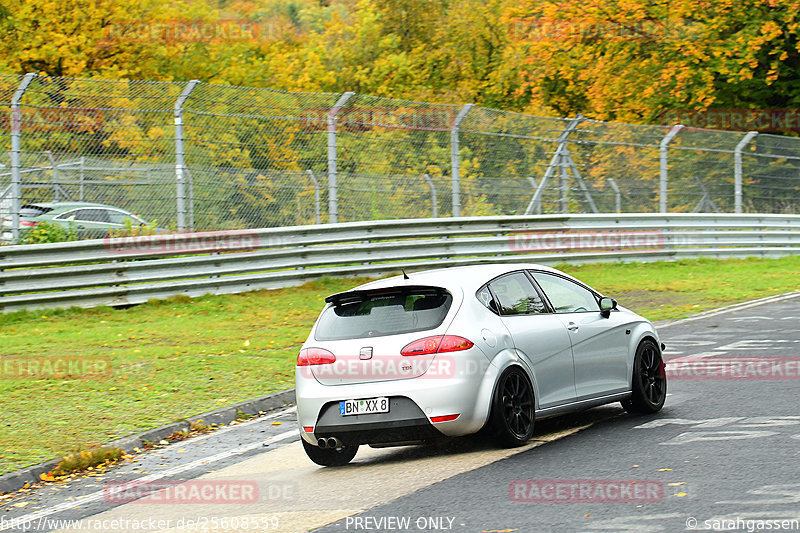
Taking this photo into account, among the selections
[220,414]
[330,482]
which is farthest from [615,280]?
[330,482]

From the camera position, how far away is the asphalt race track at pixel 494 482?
586 centimetres

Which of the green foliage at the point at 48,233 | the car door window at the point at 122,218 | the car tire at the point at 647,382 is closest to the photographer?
the car tire at the point at 647,382

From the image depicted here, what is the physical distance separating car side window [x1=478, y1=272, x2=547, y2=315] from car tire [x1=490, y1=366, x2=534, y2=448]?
576mm

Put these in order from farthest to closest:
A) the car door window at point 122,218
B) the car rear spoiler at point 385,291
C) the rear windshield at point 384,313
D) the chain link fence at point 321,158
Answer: the car door window at point 122,218, the chain link fence at point 321,158, the car rear spoiler at point 385,291, the rear windshield at point 384,313

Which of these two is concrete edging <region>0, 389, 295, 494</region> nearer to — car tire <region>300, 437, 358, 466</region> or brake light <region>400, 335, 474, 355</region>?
car tire <region>300, 437, 358, 466</region>

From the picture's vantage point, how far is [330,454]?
7938 millimetres

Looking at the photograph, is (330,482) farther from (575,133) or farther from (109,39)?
(109,39)

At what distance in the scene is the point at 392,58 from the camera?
53.4 meters

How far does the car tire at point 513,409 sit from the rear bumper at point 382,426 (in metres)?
0.43

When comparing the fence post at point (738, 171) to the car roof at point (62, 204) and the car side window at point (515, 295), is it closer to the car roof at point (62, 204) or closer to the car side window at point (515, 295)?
the car roof at point (62, 204)

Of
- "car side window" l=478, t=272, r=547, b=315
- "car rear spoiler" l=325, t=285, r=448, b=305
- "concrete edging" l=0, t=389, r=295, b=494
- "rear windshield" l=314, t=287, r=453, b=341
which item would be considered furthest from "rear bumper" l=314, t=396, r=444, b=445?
"concrete edging" l=0, t=389, r=295, b=494

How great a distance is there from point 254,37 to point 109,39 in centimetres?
2142

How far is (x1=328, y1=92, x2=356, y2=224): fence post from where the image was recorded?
18922mm

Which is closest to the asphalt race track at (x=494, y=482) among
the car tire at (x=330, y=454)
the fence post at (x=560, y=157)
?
the car tire at (x=330, y=454)
